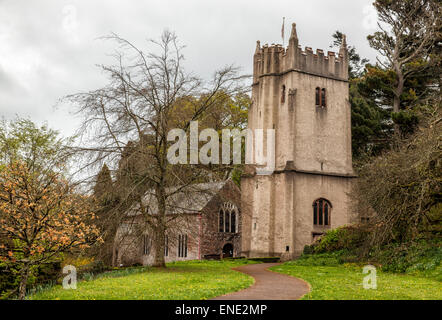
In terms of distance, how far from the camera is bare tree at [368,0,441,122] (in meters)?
34.5

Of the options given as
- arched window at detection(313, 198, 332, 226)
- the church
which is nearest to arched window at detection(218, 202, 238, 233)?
the church

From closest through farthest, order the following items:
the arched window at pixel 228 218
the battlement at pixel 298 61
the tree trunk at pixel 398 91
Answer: the battlement at pixel 298 61, the tree trunk at pixel 398 91, the arched window at pixel 228 218

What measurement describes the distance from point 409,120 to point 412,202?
13.4 m

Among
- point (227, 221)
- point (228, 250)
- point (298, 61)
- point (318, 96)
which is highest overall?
point (298, 61)

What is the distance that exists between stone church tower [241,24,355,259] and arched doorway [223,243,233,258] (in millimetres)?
5163

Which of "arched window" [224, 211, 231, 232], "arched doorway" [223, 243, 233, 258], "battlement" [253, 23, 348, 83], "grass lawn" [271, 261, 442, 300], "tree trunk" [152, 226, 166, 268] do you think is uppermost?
"battlement" [253, 23, 348, 83]

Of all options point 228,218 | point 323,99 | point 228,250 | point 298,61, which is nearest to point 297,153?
point 323,99

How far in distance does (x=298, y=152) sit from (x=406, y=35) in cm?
1368

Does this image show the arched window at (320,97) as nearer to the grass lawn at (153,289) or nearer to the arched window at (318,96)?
the arched window at (318,96)

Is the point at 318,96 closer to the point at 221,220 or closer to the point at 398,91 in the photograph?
the point at 398,91

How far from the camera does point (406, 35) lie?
1422 inches

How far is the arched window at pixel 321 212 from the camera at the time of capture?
31.8 metres

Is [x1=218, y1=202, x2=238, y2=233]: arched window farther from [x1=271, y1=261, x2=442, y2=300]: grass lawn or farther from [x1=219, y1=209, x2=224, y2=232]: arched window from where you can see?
[x1=271, y1=261, x2=442, y2=300]: grass lawn

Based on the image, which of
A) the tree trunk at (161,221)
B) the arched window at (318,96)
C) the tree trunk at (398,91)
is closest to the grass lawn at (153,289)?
the tree trunk at (161,221)
